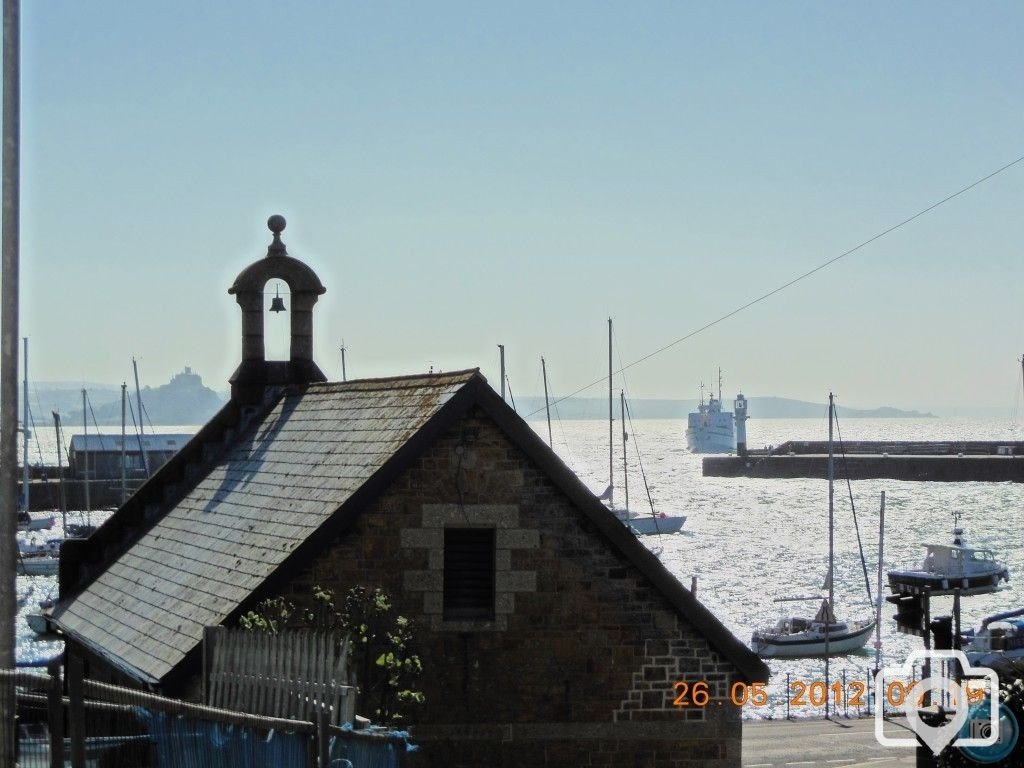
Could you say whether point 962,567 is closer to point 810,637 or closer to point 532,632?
point 810,637

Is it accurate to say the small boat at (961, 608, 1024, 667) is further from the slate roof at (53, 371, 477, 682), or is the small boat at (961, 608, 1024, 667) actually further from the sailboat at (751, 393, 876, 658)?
the slate roof at (53, 371, 477, 682)

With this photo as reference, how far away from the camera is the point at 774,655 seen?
61.8 meters

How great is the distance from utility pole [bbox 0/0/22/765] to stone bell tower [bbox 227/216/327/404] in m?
10.5

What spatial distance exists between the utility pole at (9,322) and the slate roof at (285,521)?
123 inches

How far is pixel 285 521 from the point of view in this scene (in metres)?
14.3

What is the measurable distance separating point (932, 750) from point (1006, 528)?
11202 centimetres

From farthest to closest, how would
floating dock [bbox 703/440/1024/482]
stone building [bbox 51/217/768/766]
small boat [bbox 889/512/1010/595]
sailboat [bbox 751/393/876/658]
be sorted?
floating dock [bbox 703/440/1024/482], small boat [bbox 889/512/1010/595], sailboat [bbox 751/393/876/658], stone building [bbox 51/217/768/766]

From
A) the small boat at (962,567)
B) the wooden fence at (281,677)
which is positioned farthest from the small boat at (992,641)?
the wooden fence at (281,677)

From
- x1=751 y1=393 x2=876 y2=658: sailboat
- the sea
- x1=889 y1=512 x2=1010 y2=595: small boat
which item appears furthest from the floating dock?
x1=751 y1=393 x2=876 y2=658: sailboat

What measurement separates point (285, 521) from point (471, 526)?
2.02 metres

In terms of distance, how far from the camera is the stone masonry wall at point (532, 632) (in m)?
13.4

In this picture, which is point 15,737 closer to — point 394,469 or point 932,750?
point 394,469

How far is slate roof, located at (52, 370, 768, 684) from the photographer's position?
13.4 m

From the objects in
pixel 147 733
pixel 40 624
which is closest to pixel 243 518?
pixel 40 624
